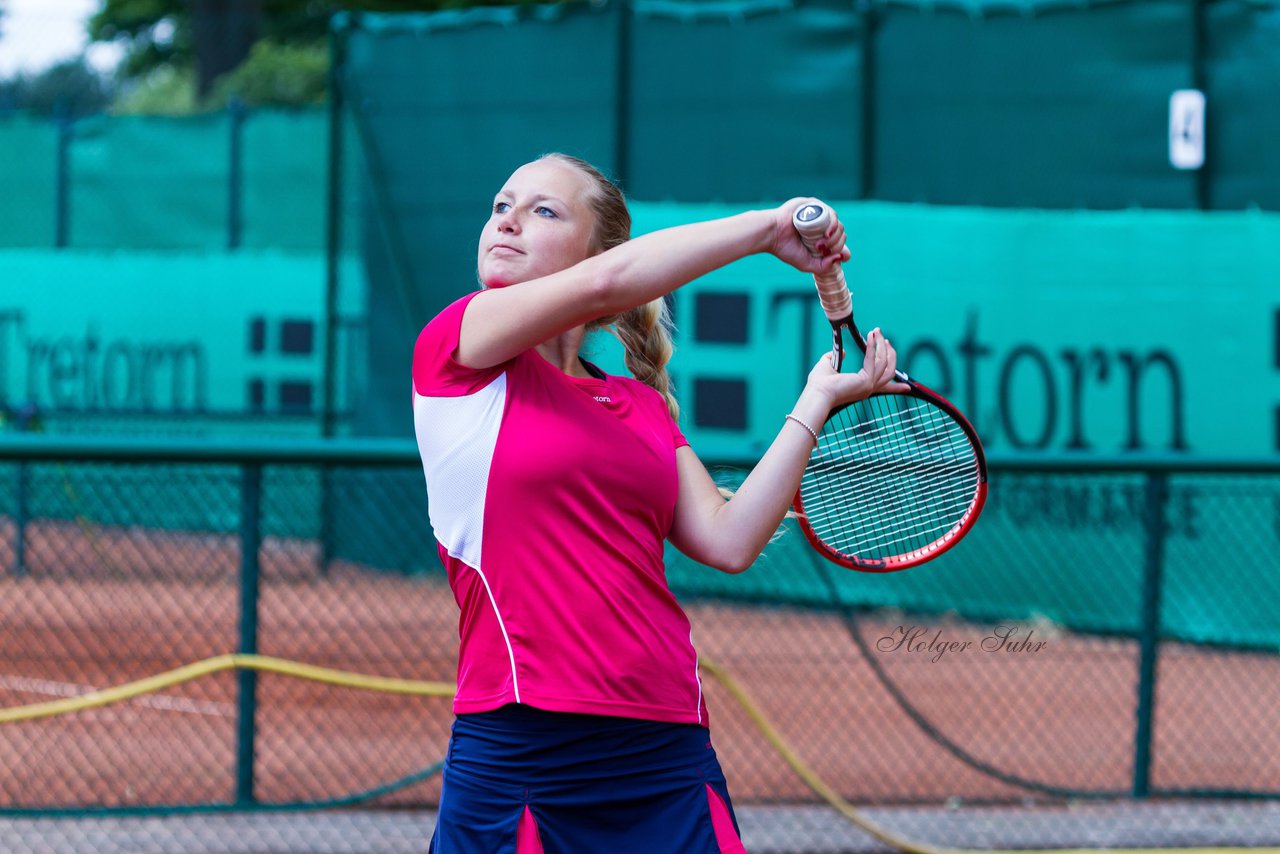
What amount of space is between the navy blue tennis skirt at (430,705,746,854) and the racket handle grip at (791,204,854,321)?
63 cm

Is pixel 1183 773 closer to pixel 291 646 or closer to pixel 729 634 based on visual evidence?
pixel 729 634

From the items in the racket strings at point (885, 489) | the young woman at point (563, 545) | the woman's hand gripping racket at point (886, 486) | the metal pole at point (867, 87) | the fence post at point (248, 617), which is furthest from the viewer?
the metal pole at point (867, 87)

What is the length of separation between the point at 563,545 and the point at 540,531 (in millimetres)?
36

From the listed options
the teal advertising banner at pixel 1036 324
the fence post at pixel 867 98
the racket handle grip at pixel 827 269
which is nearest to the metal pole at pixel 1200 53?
the teal advertising banner at pixel 1036 324

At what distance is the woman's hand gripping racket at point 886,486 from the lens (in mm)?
2531

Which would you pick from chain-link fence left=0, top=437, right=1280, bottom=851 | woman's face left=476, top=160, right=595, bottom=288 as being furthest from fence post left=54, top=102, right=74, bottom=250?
woman's face left=476, top=160, right=595, bottom=288

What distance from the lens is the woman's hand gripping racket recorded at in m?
2.53

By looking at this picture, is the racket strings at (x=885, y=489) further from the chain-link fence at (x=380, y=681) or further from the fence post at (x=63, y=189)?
the fence post at (x=63, y=189)

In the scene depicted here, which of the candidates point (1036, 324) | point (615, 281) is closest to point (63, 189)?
point (1036, 324)

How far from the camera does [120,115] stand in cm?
1271

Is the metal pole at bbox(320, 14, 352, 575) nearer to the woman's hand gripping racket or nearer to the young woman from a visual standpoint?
the woman's hand gripping racket

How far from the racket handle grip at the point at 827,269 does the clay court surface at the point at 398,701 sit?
2.23 meters

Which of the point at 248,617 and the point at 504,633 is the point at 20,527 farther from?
the point at 504,633

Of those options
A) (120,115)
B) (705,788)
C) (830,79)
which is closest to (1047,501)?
(830,79)
